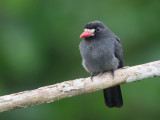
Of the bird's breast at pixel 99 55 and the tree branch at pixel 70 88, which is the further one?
the bird's breast at pixel 99 55

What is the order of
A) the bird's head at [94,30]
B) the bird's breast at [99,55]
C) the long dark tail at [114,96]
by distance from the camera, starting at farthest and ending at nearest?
the long dark tail at [114,96], the bird's head at [94,30], the bird's breast at [99,55]

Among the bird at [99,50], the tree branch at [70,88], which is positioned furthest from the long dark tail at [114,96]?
the tree branch at [70,88]

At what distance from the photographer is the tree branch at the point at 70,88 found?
5082 mm

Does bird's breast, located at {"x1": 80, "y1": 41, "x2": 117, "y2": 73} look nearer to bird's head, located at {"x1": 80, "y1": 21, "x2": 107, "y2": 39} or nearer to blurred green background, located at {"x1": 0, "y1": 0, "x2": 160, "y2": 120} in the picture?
bird's head, located at {"x1": 80, "y1": 21, "x2": 107, "y2": 39}

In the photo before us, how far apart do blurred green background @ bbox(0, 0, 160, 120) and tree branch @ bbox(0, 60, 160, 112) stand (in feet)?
4.93

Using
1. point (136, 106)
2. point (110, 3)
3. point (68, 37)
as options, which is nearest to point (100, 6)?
point (110, 3)

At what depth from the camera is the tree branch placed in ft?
16.7

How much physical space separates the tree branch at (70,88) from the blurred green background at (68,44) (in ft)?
4.93

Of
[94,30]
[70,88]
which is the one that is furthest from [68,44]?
[70,88]

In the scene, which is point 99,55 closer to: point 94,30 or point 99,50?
point 99,50

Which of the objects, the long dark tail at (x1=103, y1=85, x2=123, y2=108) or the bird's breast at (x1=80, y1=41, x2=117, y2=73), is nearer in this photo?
the bird's breast at (x1=80, y1=41, x2=117, y2=73)

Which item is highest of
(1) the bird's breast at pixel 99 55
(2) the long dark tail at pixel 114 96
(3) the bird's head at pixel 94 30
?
(3) the bird's head at pixel 94 30

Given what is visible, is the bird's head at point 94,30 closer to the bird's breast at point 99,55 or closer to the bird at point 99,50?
the bird at point 99,50

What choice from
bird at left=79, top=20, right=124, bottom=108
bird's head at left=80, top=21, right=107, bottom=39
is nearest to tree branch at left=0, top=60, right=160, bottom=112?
bird at left=79, top=20, right=124, bottom=108
